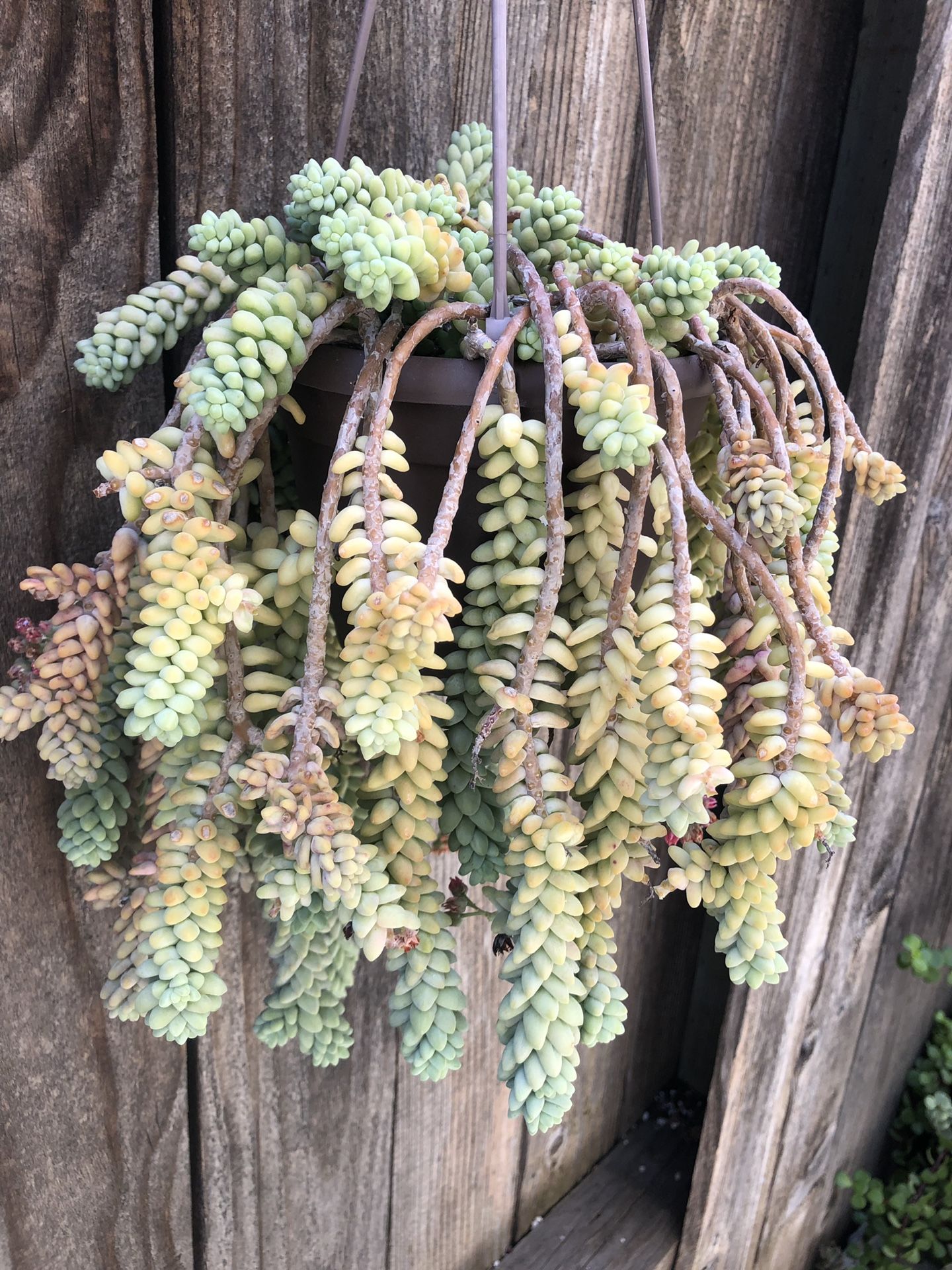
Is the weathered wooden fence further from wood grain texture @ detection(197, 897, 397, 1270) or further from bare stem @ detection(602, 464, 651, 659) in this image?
bare stem @ detection(602, 464, 651, 659)

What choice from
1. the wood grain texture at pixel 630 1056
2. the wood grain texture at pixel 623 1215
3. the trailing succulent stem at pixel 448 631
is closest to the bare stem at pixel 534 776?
the trailing succulent stem at pixel 448 631

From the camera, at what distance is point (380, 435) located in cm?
41

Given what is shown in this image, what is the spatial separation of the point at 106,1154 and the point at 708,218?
3.04 ft

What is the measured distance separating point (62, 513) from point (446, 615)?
268 millimetres

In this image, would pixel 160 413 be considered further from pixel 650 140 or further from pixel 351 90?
pixel 650 140

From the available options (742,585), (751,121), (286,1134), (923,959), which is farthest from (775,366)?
(923,959)

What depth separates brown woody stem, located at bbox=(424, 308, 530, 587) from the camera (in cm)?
41

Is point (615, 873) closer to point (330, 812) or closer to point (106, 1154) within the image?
point (330, 812)

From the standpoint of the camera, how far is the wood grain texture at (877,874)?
89cm

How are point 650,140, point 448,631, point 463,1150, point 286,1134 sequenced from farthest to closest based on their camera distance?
1. point 463,1150
2. point 286,1134
3. point 650,140
4. point 448,631

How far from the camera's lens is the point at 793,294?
1.02m

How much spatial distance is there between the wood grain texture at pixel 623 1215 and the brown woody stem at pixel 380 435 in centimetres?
105

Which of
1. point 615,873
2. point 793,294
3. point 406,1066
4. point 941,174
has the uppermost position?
point 941,174

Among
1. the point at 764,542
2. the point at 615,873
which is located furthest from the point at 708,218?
the point at 615,873
